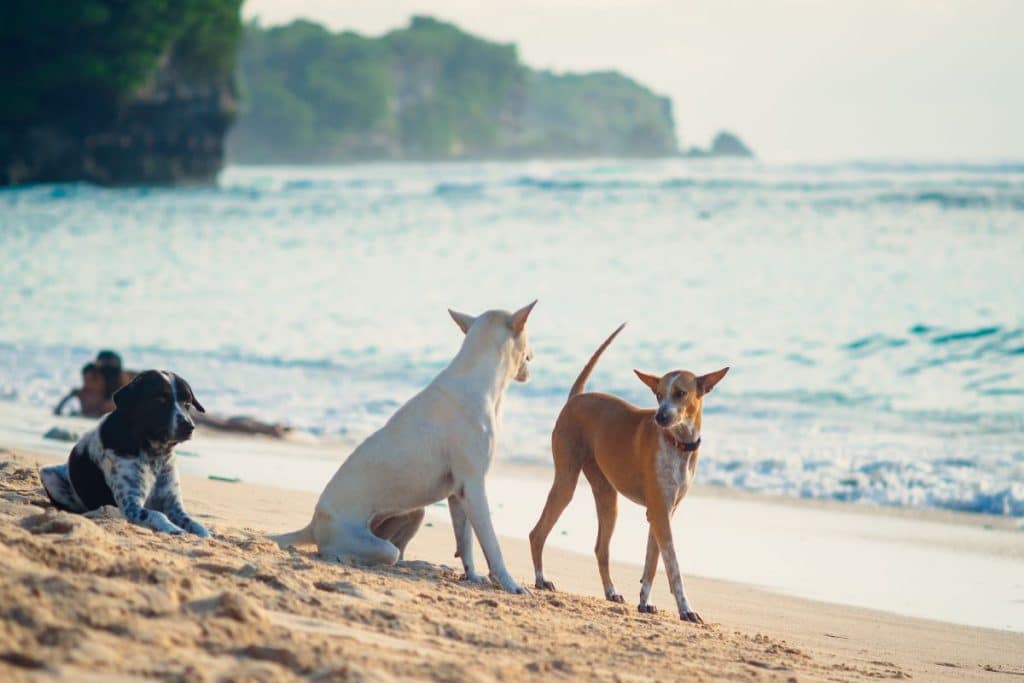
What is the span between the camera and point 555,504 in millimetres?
6637

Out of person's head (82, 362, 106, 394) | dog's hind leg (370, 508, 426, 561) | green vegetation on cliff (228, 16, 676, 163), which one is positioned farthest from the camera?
green vegetation on cliff (228, 16, 676, 163)

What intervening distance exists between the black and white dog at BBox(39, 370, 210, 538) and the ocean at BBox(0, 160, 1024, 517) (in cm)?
332

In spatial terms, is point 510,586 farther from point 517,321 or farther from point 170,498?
point 170,498

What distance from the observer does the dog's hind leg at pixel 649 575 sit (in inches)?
241

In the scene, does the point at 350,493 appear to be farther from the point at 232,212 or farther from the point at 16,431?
the point at 232,212

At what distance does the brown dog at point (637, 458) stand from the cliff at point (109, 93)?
60.8 metres

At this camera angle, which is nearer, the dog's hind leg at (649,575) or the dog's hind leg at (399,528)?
the dog's hind leg at (649,575)

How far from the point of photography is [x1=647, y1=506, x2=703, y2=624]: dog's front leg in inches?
237

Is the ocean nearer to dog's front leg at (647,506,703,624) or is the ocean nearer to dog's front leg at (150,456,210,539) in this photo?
dog's front leg at (150,456,210,539)

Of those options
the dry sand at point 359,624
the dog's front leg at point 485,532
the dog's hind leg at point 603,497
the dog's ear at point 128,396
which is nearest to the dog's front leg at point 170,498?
the dry sand at point 359,624

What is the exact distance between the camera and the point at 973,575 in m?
7.68

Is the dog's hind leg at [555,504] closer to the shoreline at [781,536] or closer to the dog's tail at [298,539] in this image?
the shoreline at [781,536]

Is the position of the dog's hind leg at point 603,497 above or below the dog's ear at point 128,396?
below

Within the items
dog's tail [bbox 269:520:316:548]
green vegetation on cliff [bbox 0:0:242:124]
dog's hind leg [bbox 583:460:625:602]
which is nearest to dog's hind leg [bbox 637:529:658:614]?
dog's hind leg [bbox 583:460:625:602]
